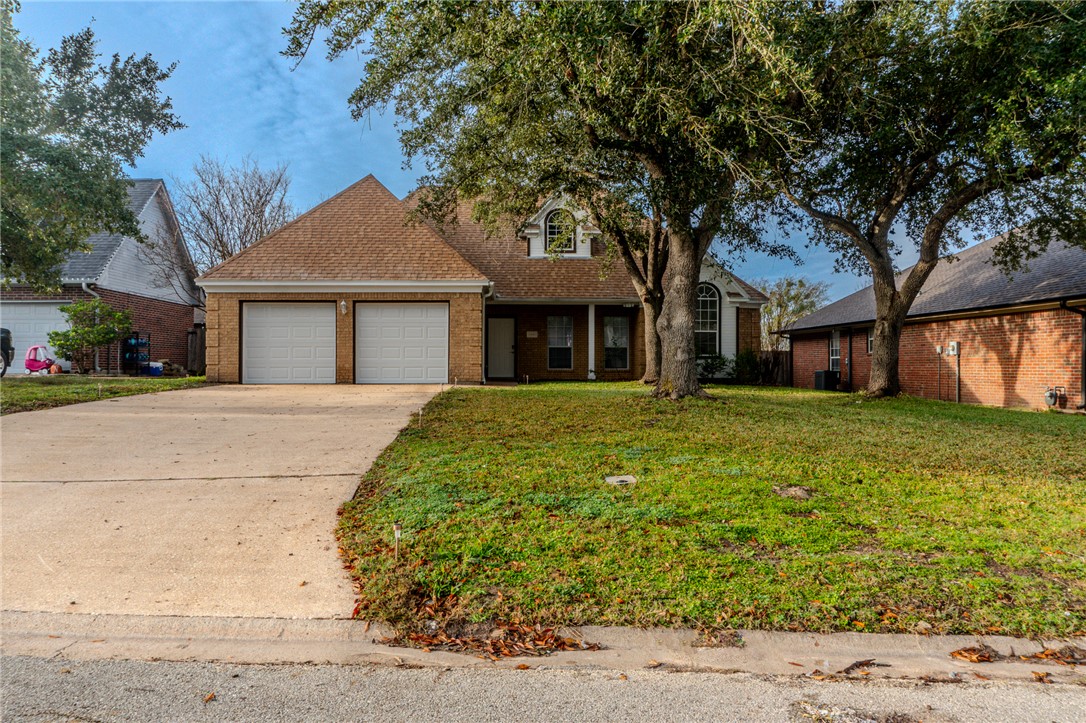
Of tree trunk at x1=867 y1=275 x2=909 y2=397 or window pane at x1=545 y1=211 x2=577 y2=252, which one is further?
window pane at x1=545 y1=211 x2=577 y2=252

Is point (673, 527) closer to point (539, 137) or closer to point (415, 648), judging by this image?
point (415, 648)

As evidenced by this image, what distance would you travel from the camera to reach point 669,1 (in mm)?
6824

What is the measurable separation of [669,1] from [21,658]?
821cm

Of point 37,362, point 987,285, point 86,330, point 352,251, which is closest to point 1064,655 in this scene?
point 352,251

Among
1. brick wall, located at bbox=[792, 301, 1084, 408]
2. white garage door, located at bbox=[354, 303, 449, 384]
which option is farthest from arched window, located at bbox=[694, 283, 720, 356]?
white garage door, located at bbox=[354, 303, 449, 384]

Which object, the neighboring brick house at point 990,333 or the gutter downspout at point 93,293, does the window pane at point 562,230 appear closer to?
the neighboring brick house at point 990,333

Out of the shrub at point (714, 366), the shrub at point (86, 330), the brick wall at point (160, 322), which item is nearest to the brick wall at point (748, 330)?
the shrub at point (714, 366)

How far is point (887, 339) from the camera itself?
12945mm

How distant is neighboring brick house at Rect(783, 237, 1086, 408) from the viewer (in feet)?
39.5

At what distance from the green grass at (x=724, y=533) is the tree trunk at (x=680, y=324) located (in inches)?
139

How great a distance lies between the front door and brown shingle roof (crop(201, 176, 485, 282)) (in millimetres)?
3636

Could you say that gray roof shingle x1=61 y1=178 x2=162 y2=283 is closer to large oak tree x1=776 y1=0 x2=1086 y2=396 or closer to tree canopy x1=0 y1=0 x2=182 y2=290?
tree canopy x1=0 y1=0 x2=182 y2=290

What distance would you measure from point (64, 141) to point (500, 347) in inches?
474

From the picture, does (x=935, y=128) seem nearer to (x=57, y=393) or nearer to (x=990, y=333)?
(x=990, y=333)
